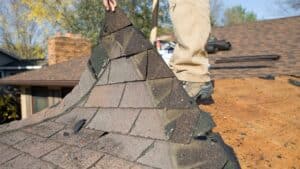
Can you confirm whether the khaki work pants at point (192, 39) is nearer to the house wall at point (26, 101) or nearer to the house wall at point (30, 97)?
the house wall at point (30, 97)

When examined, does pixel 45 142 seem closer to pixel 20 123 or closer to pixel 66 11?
pixel 20 123

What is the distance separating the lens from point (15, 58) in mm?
20516

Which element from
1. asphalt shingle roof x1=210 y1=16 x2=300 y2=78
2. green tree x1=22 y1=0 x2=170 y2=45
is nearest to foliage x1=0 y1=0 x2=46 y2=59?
green tree x1=22 y1=0 x2=170 y2=45

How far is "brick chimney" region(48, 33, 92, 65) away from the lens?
1304 cm

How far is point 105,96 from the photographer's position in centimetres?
202

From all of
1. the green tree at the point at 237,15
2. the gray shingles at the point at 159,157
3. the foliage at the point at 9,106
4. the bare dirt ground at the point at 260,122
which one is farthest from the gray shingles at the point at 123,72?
the green tree at the point at 237,15

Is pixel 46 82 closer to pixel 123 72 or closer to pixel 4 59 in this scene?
pixel 123 72

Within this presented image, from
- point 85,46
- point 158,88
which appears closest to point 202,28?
point 158,88

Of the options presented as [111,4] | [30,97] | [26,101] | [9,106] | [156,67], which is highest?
[111,4]

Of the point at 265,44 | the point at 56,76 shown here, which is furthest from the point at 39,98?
the point at 265,44

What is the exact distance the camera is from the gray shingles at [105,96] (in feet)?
6.27

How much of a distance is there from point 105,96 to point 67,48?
39.8 ft

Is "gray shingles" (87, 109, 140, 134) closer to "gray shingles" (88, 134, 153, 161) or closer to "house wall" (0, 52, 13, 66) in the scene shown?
"gray shingles" (88, 134, 153, 161)

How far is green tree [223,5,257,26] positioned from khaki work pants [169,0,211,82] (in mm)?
38387
